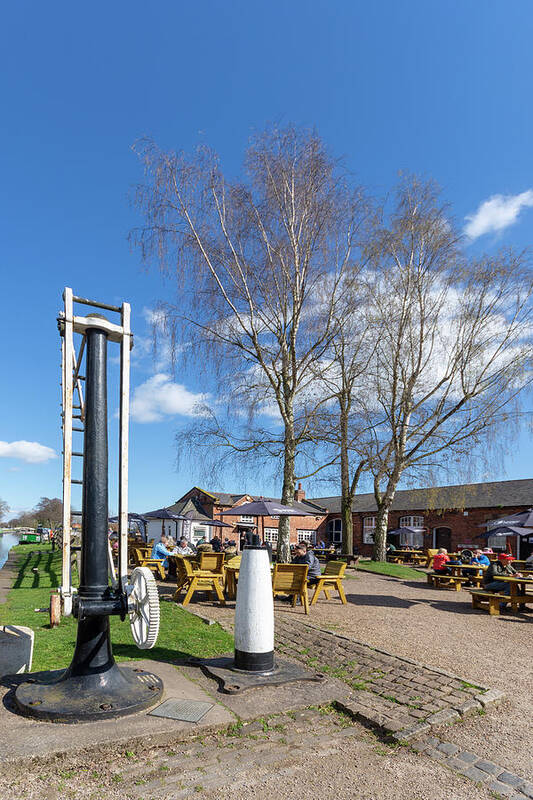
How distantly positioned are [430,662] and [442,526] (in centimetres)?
2800

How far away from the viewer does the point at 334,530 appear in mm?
42188

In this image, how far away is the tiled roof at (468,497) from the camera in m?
24.4

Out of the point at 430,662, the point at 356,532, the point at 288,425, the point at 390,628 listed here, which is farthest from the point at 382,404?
the point at 356,532

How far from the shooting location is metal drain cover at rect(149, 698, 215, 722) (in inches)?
159

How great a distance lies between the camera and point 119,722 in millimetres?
3893

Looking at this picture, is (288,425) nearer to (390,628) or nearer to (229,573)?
(229,573)

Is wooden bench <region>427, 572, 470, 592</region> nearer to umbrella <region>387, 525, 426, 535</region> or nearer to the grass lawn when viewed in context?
the grass lawn

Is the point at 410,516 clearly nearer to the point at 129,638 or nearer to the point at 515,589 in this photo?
the point at 515,589

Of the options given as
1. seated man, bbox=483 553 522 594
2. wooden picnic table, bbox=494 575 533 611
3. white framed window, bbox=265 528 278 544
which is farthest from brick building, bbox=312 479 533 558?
wooden picnic table, bbox=494 575 533 611

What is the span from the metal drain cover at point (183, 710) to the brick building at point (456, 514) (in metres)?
20.7

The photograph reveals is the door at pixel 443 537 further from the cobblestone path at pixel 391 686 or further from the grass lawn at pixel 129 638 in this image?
the cobblestone path at pixel 391 686

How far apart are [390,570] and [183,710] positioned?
17.4 metres

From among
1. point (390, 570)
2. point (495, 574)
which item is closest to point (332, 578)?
point (495, 574)

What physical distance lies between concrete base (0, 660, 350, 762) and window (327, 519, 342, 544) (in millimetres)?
37671
